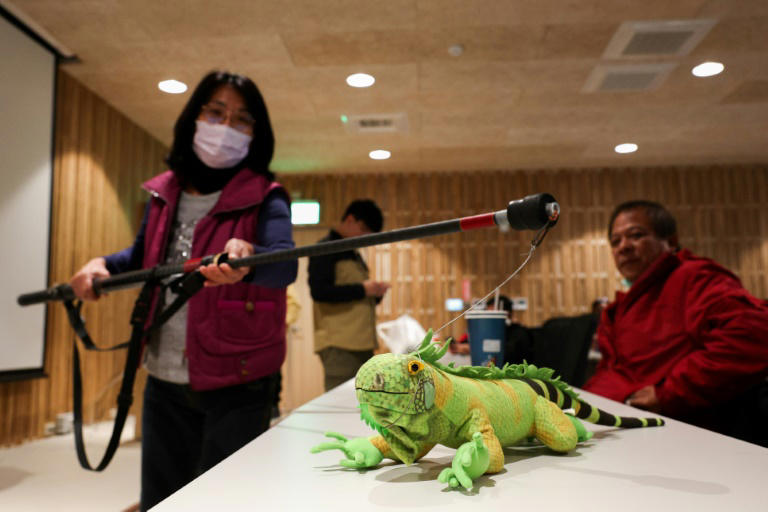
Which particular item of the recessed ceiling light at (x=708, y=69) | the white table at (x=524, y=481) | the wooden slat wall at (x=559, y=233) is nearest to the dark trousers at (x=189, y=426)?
the white table at (x=524, y=481)

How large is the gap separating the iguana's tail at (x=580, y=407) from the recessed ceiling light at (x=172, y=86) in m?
4.33

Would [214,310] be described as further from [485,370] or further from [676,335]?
[676,335]

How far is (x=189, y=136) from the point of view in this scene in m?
1.57

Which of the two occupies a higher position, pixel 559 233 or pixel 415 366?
pixel 559 233

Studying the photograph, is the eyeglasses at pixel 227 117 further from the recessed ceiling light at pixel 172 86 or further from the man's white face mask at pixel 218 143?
the recessed ceiling light at pixel 172 86

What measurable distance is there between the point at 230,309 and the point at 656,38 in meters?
3.75

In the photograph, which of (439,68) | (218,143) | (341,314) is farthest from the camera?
(439,68)

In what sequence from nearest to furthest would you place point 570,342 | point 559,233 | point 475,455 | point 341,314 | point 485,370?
1. point 475,455
2. point 485,370
3. point 570,342
4. point 341,314
5. point 559,233

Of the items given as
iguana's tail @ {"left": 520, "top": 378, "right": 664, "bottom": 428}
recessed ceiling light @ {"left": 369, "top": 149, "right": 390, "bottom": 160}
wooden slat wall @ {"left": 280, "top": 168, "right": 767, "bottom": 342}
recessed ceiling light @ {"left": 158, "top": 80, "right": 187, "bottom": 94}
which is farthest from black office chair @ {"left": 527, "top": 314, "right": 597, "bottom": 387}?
wooden slat wall @ {"left": 280, "top": 168, "right": 767, "bottom": 342}

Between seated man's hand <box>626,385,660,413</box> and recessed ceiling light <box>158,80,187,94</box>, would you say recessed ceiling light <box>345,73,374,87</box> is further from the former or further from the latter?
seated man's hand <box>626,385,660,413</box>

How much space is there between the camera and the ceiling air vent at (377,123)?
16.9 feet

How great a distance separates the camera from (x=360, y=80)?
4500mm

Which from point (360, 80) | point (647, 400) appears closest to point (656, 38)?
point (360, 80)

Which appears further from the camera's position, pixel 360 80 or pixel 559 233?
pixel 559 233
